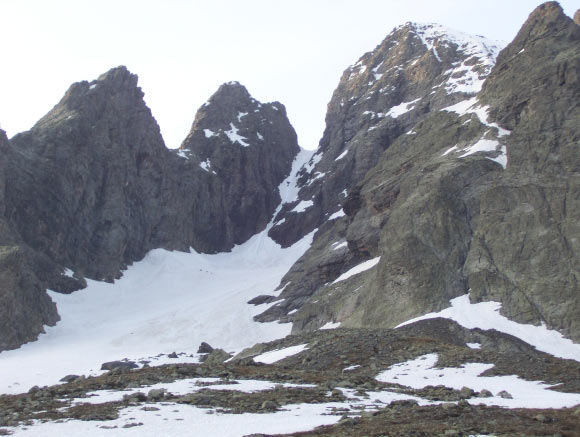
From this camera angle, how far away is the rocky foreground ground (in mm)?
19156

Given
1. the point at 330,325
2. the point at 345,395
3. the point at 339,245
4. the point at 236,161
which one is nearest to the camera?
the point at 345,395

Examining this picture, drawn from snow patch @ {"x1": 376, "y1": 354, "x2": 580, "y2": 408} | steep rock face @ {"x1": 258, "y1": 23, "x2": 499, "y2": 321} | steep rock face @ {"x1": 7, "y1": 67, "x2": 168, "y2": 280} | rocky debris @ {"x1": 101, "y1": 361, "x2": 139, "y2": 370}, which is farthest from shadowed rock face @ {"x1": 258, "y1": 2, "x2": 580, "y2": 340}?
steep rock face @ {"x1": 7, "y1": 67, "x2": 168, "y2": 280}

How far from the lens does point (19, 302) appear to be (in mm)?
86812

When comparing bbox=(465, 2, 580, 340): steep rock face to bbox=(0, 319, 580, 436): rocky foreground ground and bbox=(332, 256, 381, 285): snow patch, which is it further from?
bbox=(0, 319, 580, 436): rocky foreground ground

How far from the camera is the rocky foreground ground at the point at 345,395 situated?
1916 centimetres

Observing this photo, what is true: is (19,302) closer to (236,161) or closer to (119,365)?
(119,365)

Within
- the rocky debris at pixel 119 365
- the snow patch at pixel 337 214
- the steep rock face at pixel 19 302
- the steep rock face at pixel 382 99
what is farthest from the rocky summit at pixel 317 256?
the snow patch at pixel 337 214

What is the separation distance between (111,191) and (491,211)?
83.4 m

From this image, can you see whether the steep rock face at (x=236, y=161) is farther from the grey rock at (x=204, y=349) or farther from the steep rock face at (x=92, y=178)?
the grey rock at (x=204, y=349)

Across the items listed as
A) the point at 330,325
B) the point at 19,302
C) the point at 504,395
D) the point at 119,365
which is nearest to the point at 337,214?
the point at 330,325

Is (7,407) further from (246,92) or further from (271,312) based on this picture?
(246,92)

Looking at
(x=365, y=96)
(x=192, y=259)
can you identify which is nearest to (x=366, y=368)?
(x=192, y=259)

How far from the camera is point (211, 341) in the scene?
270 feet

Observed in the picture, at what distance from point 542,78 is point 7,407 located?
6616cm
